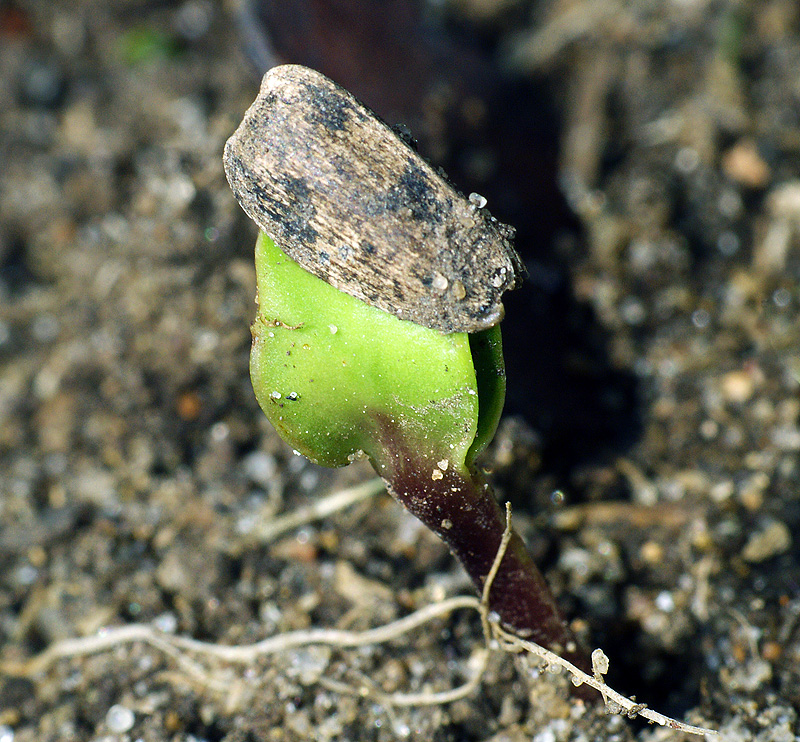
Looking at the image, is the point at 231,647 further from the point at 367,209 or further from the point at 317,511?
the point at 367,209

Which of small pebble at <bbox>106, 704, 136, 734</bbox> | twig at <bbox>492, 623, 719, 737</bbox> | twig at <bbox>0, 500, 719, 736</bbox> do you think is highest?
twig at <bbox>492, 623, 719, 737</bbox>

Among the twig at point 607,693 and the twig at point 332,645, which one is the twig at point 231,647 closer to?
the twig at point 332,645

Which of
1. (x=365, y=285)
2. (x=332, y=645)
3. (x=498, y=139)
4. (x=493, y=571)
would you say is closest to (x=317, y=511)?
(x=332, y=645)

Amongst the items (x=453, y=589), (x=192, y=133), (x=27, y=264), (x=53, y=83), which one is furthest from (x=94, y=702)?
(x=53, y=83)

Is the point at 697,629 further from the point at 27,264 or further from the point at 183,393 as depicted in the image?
the point at 27,264

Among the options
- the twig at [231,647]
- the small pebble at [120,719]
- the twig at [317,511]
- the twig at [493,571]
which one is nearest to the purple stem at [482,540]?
the twig at [493,571]

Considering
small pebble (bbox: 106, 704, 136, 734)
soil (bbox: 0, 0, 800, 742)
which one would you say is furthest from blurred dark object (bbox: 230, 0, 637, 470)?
small pebble (bbox: 106, 704, 136, 734)

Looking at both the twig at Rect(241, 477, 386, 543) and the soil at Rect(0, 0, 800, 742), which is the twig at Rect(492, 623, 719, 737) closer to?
the soil at Rect(0, 0, 800, 742)

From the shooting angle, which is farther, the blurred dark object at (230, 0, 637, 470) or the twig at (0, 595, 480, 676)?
the blurred dark object at (230, 0, 637, 470)
